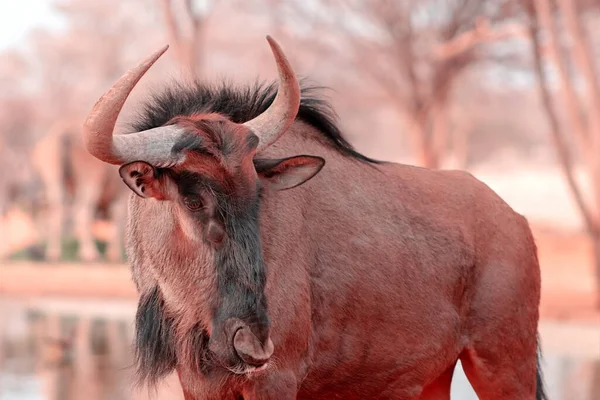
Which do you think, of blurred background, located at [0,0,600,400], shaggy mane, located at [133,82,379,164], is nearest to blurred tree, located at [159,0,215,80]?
blurred background, located at [0,0,600,400]

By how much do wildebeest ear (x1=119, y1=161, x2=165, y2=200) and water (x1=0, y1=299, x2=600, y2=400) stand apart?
149 inches

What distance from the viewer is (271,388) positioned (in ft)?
16.1

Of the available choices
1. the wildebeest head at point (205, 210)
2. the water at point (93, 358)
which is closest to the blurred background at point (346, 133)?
the water at point (93, 358)

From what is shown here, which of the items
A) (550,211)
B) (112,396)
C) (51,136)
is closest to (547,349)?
(112,396)

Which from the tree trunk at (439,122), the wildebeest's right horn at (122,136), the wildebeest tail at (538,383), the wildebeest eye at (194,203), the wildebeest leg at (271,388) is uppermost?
the tree trunk at (439,122)

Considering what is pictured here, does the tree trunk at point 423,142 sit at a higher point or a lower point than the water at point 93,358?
higher

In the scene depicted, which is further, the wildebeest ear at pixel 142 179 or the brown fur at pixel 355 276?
the brown fur at pixel 355 276

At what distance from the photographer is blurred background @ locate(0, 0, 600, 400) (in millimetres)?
11836

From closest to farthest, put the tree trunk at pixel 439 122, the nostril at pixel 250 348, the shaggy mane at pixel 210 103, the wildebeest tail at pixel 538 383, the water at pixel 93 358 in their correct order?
the nostril at pixel 250 348 < the shaggy mane at pixel 210 103 < the wildebeest tail at pixel 538 383 < the water at pixel 93 358 < the tree trunk at pixel 439 122

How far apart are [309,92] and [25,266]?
59.0 feet

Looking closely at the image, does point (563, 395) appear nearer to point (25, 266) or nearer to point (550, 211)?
point (25, 266)

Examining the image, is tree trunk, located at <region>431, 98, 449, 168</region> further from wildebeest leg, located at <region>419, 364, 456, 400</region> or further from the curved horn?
the curved horn

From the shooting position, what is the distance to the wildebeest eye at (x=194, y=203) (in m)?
4.77

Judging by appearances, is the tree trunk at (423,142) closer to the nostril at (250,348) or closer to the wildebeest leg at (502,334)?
the wildebeest leg at (502,334)
